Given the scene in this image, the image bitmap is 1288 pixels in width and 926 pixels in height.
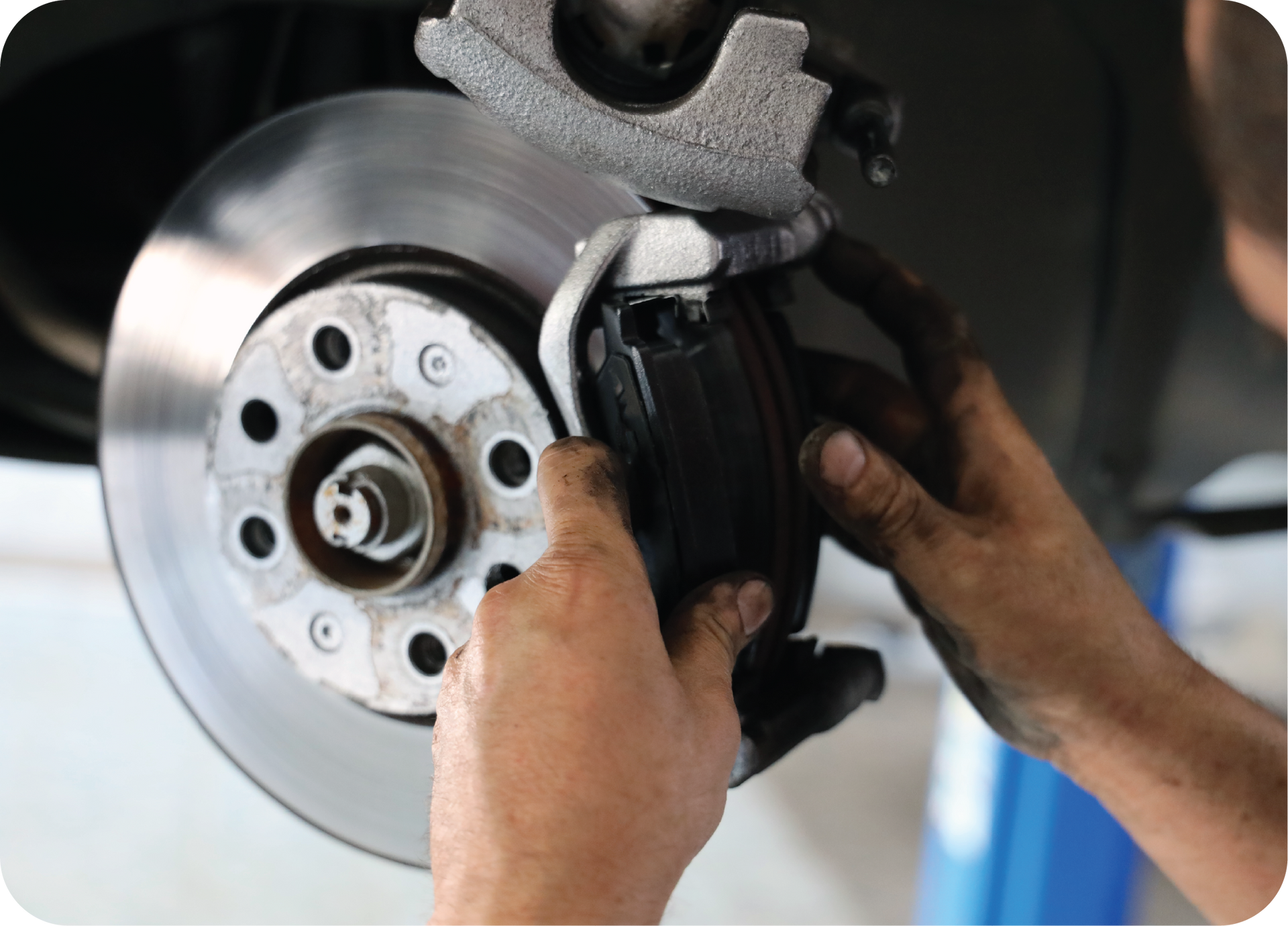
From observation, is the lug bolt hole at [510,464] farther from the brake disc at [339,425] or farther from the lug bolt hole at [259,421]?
the lug bolt hole at [259,421]

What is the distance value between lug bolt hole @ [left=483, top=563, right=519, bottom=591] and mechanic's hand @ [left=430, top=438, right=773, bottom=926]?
0.09 metres

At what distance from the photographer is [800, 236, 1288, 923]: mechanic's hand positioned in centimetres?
54

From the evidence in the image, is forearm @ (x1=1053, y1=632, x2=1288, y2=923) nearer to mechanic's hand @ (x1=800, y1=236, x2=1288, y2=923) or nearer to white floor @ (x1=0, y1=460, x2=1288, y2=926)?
mechanic's hand @ (x1=800, y1=236, x2=1288, y2=923)

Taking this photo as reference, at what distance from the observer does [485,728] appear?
38 cm

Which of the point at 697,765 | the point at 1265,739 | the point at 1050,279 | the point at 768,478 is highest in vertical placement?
the point at 1050,279

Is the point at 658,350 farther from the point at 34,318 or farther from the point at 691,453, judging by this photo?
the point at 34,318

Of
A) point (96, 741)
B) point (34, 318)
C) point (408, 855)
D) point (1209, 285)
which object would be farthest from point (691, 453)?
point (96, 741)

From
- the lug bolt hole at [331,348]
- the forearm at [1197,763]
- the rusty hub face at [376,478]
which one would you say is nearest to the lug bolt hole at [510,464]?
the rusty hub face at [376,478]

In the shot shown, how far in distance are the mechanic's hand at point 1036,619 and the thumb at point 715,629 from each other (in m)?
0.08

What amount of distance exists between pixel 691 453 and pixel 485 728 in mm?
153

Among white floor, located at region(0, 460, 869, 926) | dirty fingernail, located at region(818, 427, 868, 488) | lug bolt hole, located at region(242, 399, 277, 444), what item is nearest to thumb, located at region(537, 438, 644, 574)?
dirty fingernail, located at region(818, 427, 868, 488)

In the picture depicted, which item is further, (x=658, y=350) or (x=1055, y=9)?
(x=1055, y=9)

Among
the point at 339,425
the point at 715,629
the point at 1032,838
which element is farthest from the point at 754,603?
the point at 1032,838

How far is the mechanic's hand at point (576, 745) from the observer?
0.37 m
